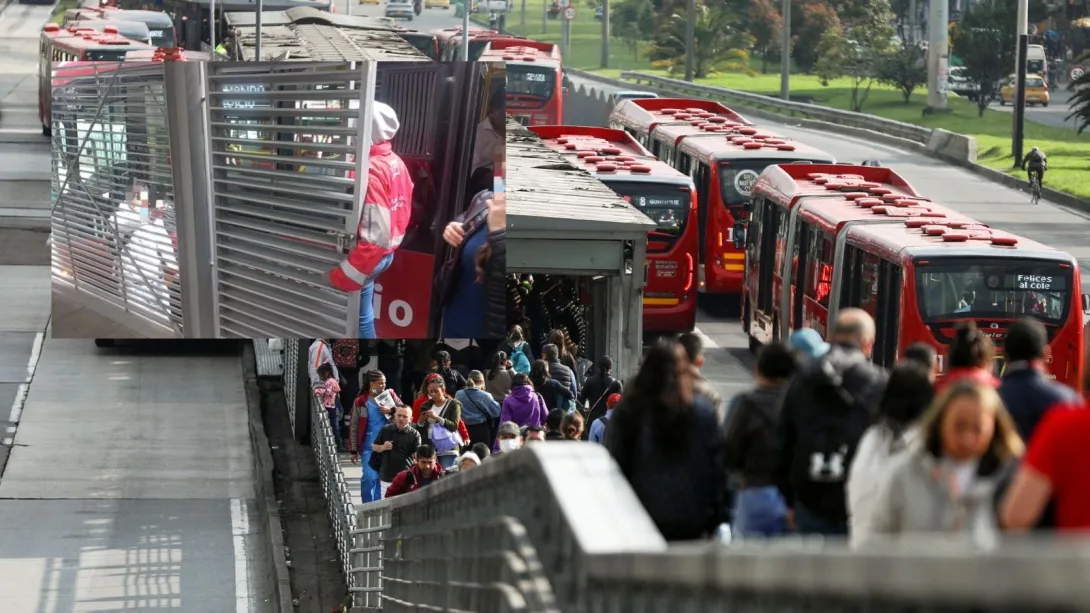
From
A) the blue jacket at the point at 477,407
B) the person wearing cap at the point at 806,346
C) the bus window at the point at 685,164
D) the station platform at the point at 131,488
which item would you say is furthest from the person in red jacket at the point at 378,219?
the person wearing cap at the point at 806,346

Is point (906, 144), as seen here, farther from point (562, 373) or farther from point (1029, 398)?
point (1029, 398)

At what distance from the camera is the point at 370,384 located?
61.0 feet

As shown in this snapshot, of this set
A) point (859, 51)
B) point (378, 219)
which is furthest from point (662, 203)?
point (859, 51)

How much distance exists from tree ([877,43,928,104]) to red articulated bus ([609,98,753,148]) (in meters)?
31.0

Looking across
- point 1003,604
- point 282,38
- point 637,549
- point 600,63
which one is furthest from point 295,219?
point 600,63

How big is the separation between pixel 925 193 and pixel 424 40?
12764mm

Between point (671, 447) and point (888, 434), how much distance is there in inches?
41.6

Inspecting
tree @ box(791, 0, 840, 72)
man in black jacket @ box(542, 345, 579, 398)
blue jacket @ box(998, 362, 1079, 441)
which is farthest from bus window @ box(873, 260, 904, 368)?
tree @ box(791, 0, 840, 72)

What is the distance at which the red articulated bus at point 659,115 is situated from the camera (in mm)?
35969

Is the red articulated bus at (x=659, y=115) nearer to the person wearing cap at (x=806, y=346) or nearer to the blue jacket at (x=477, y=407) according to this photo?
the blue jacket at (x=477, y=407)

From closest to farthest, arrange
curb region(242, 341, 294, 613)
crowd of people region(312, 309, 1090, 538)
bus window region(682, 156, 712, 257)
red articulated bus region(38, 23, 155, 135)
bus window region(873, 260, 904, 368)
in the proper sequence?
crowd of people region(312, 309, 1090, 538)
bus window region(873, 260, 904, 368)
curb region(242, 341, 294, 613)
bus window region(682, 156, 712, 257)
red articulated bus region(38, 23, 155, 135)

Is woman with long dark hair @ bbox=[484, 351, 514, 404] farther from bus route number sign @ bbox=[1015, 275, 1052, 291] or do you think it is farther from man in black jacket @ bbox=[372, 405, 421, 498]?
bus route number sign @ bbox=[1015, 275, 1052, 291]

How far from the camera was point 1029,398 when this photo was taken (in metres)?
7.08

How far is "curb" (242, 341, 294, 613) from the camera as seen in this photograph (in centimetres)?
2020
